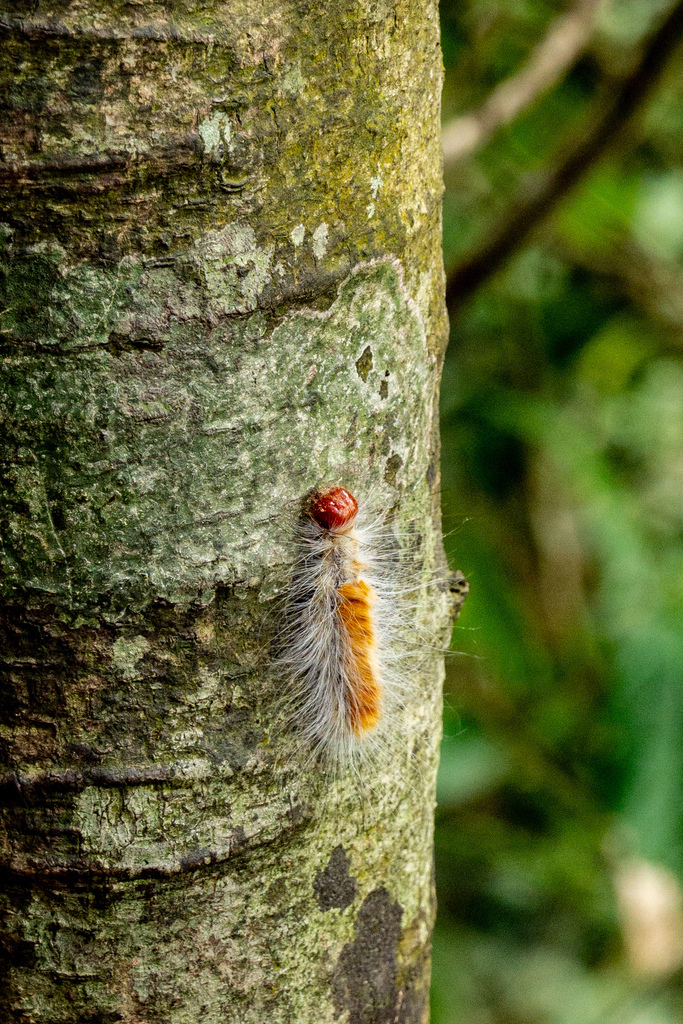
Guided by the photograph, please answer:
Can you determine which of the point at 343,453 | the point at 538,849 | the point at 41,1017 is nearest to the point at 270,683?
the point at 343,453

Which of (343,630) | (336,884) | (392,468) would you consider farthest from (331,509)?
(336,884)

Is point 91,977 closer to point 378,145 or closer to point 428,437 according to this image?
point 428,437

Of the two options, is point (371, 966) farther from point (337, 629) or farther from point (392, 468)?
point (392, 468)

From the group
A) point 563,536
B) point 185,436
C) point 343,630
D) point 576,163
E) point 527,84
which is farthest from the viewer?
point 563,536

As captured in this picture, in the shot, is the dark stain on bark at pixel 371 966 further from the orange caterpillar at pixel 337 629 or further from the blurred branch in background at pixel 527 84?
the blurred branch in background at pixel 527 84

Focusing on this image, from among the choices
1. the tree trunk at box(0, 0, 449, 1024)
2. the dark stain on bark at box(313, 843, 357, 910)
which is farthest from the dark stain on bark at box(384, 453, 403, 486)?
the dark stain on bark at box(313, 843, 357, 910)

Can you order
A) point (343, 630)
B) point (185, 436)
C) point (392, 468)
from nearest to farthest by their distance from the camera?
point (185, 436) < point (392, 468) < point (343, 630)
